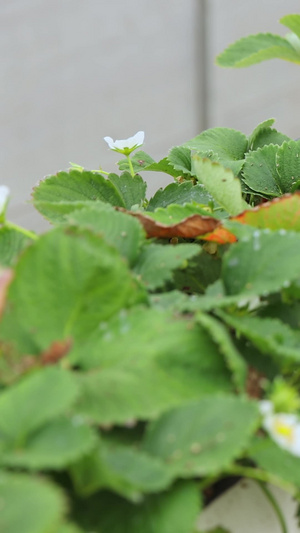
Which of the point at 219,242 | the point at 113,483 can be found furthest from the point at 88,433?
the point at 219,242

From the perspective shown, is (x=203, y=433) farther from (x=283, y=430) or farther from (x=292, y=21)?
(x=292, y=21)

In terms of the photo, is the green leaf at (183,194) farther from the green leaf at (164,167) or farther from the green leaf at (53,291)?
the green leaf at (53,291)

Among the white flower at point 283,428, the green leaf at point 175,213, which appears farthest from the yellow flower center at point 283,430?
the green leaf at point 175,213

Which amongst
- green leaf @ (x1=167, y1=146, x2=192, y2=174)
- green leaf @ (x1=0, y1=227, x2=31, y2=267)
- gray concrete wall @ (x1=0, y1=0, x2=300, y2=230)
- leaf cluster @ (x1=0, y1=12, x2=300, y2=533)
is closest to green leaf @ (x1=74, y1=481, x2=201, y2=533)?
leaf cluster @ (x1=0, y1=12, x2=300, y2=533)

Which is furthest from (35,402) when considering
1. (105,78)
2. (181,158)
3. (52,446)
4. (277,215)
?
(105,78)

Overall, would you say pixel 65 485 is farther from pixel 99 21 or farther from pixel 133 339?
pixel 99 21

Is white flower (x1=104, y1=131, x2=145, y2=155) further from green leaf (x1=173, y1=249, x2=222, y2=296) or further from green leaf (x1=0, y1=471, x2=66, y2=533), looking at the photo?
green leaf (x1=0, y1=471, x2=66, y2=533)
